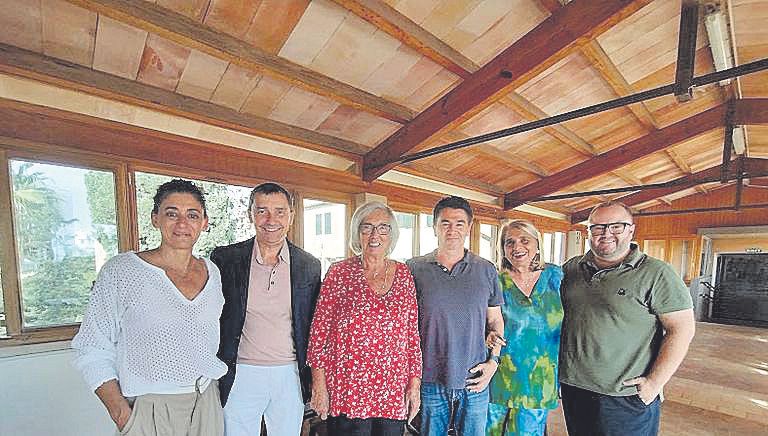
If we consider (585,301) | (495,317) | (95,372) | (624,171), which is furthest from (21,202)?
(624,171)

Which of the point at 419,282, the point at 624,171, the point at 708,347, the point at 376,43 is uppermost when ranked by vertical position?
the point at 376,43

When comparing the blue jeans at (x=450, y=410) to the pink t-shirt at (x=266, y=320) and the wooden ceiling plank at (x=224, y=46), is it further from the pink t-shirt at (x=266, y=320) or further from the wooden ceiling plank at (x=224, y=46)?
the wooden ceiling plank at (x=224, y=46)

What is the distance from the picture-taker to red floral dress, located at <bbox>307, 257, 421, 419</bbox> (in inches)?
58.3

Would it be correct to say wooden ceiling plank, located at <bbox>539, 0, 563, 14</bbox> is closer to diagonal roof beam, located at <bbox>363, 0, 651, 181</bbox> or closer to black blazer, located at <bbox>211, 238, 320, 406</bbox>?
diagonal roof beam, located at <bbox>363, 0, 651, 181</bbox>

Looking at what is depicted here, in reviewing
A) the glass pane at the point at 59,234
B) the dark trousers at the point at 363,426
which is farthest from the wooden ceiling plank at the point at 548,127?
the glass pane at the point at 59,234

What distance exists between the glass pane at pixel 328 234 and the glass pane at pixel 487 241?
3.22 metres

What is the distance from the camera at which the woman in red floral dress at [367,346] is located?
4.87ft

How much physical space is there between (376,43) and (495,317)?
1906 mm

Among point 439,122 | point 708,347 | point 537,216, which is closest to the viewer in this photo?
point 439,122

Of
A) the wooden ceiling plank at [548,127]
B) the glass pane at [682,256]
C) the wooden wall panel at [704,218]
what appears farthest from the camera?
the glass pane at [682,256]

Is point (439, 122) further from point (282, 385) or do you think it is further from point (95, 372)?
point (95, 372)

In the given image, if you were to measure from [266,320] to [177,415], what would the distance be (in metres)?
0.46

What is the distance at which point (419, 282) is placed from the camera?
1.72 m

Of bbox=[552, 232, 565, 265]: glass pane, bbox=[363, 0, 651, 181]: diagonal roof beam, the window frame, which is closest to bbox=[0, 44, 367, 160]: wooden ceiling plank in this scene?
the window frame
